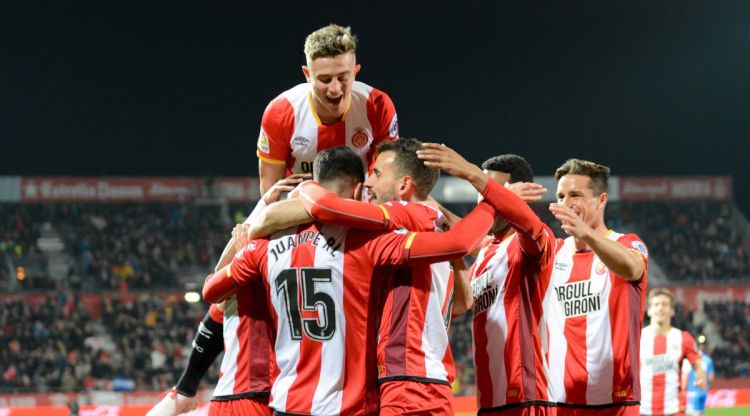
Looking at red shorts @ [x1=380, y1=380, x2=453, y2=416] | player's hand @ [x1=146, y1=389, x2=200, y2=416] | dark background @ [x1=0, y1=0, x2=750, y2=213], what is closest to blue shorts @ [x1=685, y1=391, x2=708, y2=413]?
player's hand @ [x1=146, y1=389, x2=200, y2=416]

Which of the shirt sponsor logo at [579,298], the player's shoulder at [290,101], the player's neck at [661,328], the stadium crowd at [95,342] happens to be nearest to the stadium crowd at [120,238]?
the stadium crowd at [95,342]

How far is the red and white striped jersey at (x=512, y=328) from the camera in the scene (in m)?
5.09

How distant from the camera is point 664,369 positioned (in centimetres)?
1091

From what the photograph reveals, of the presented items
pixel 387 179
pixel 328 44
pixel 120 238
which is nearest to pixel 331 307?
pixel 387 179

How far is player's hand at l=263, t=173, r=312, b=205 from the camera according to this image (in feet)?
17.7

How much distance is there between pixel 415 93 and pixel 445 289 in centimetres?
3710

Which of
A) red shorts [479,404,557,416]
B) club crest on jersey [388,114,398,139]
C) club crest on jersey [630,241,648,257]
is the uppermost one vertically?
club crest on jersey [388,114,398,139]

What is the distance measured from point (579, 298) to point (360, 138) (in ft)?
5.69

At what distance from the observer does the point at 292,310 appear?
460cm

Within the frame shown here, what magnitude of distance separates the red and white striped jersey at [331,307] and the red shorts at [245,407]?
513mm

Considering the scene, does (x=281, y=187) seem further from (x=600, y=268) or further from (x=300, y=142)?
(x=600, y=268)

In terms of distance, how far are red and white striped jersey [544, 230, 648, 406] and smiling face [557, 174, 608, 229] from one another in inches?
6.7

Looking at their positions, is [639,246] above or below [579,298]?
above

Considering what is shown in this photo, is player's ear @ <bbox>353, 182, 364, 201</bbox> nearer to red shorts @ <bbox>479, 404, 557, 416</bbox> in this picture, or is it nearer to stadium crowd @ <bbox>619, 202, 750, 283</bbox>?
red shorts @ <bbox>479, 404, 557, 416</bbox>
